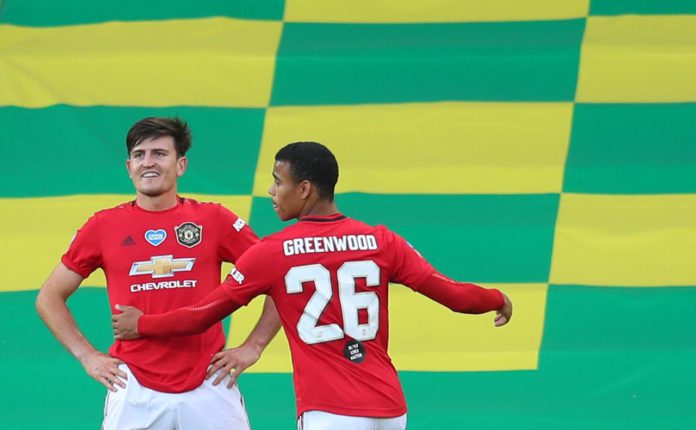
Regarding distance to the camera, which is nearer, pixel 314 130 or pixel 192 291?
pixel 192 291

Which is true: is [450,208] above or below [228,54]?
below

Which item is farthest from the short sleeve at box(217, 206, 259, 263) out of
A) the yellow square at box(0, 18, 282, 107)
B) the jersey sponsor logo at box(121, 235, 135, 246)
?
the yellow square at box(0, 18, 282, 107)

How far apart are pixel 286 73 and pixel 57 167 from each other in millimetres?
1153

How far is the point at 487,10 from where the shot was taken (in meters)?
6.22

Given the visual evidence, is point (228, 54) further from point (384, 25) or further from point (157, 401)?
point (157, 401)

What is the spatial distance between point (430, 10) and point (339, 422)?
11.3 ft

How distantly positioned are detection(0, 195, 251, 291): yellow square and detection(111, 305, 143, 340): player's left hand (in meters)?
2.05

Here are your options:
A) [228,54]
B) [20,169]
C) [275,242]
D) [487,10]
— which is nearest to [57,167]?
[20,169]

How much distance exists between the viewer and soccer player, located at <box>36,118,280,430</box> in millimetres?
3453

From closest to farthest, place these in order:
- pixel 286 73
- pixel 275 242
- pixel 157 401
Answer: pixel 275 242 → pixel 157 401 → pixel 286 73

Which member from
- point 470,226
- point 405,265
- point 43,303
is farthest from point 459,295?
point 470,226

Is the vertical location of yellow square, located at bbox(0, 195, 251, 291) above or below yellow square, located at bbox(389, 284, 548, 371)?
above

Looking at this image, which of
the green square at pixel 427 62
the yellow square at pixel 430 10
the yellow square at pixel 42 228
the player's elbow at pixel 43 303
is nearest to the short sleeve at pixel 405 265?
the player's elbow at pixel 43 303

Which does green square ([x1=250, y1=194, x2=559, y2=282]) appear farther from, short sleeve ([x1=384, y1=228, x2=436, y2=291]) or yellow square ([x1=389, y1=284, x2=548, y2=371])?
short sleeve ([x1=384, y1=228, x2=436, y2=291])
